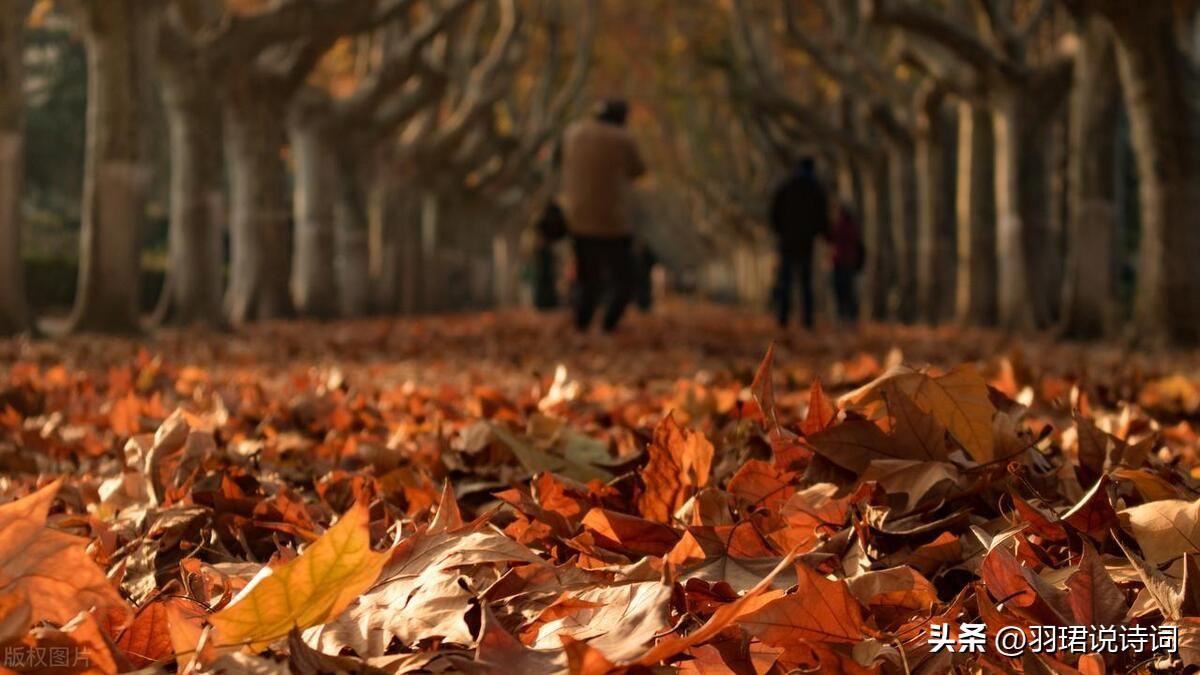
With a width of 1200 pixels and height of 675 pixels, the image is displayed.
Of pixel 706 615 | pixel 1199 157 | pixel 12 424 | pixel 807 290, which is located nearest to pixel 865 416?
pixel 706 615

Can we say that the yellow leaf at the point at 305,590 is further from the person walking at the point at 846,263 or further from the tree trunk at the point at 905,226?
the tree trunk at the point at 905,226

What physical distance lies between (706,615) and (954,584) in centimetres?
47

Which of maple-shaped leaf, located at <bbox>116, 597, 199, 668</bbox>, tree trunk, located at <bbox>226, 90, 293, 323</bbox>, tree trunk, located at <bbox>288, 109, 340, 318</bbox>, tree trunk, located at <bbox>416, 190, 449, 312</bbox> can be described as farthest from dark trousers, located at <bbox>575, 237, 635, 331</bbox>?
tree trunk, located at <bbox>416, 190, 449, 312</bbox>

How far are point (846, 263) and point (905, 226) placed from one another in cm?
276

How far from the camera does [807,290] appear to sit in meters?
16.3

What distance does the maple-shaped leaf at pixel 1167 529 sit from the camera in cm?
194

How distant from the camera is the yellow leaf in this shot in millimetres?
1492

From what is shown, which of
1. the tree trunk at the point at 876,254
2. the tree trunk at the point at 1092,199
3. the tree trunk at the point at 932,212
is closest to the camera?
the tree trunk at the point at 1092,199

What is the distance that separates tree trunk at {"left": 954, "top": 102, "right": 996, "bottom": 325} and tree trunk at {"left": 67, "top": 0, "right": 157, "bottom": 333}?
9.68 m

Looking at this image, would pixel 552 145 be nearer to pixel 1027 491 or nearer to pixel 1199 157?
pixel 1199 157

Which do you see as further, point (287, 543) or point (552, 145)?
point (552, 145)

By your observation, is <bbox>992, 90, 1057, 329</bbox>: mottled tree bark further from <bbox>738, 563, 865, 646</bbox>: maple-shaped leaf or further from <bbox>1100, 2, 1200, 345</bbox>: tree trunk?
<bbox>738, 563, 865, 646</bbox>: maple-shaped leaf

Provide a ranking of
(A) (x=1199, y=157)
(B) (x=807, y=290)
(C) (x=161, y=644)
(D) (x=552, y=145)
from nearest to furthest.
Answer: (C) (x=161, y=644) < (A) (x=1199, y=157) < (B) (x=807, y=290) < (D) (x=552, y=145)

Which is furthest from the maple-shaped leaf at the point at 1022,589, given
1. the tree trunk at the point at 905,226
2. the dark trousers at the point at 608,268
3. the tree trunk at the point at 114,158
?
the tree trunk at the point at 905,226
